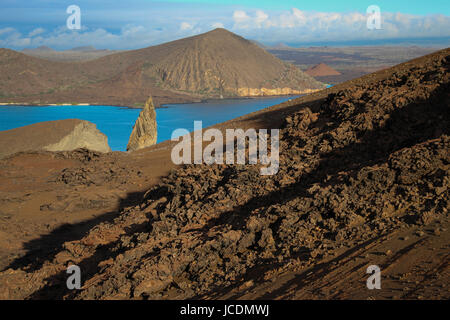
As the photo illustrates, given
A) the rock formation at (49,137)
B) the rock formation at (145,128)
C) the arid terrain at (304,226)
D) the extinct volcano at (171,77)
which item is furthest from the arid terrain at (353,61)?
the arid terrain at (304,226)

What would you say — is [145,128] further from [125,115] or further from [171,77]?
[171,77]

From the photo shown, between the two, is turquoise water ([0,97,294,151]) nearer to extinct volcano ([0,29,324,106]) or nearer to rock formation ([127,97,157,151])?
extinct volcano ([0,29,324,106])

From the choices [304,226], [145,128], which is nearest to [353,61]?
[145,128]

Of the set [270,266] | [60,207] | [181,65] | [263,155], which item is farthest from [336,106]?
[181,65]

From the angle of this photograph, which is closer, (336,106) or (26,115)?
(336,106)

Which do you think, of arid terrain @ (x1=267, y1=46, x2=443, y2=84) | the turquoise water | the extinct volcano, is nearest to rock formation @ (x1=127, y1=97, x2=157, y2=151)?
the turquoise water

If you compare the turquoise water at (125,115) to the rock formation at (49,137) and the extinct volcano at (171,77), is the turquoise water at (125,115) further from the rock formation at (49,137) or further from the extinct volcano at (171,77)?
the rock formation at (49,137)

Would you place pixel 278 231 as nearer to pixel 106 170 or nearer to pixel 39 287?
pixel 39 287
